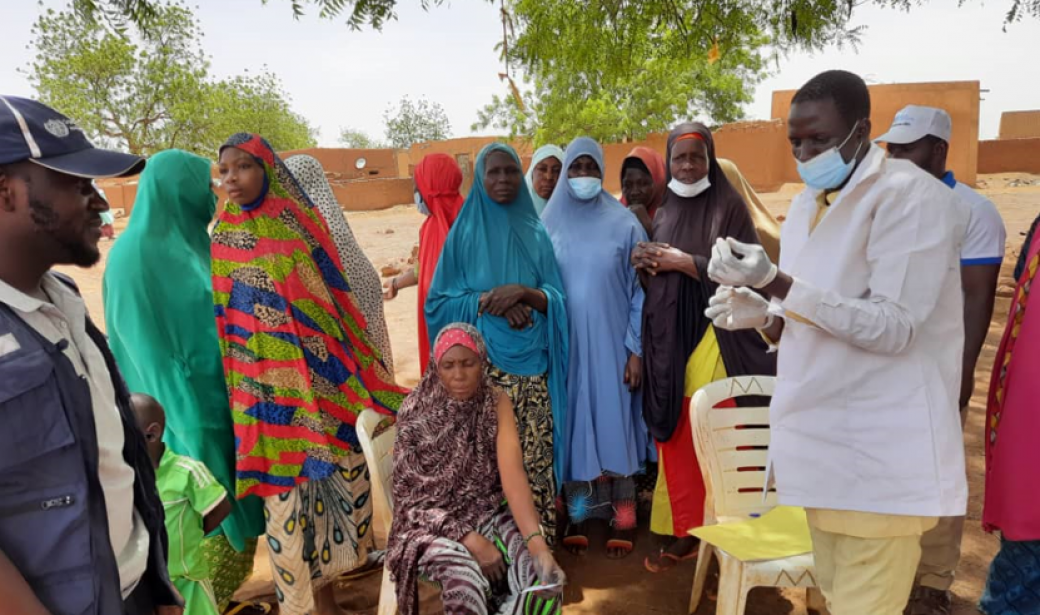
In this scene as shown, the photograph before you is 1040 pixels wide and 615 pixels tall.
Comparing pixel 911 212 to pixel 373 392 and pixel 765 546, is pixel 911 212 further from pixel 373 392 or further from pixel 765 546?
pixel 373 392

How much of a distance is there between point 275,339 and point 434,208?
1.30 metres

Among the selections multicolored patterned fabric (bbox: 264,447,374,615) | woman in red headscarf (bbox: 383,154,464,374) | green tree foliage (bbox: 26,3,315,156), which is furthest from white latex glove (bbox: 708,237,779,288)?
green tree foliage (bbox: 26,3,315,156)

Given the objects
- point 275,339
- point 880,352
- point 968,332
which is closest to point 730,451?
point 968,332

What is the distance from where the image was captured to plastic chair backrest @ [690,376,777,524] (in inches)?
109

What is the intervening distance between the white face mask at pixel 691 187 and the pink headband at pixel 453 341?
4.38 feet

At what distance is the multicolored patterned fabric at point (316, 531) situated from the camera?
2.74 meters

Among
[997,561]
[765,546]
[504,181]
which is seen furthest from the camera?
[504,181]

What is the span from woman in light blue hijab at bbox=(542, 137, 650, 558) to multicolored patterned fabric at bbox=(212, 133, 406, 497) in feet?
3.95

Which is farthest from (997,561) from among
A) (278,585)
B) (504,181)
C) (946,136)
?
(278,585)

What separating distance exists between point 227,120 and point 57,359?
90.7 ft

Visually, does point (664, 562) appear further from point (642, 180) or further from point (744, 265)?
point (744, 265)

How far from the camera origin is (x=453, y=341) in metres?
2.63

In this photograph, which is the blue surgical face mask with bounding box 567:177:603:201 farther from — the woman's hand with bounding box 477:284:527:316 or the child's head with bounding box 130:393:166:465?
the child's head with bounding box 130:393:166:465

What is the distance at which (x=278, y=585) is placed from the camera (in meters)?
2.77
